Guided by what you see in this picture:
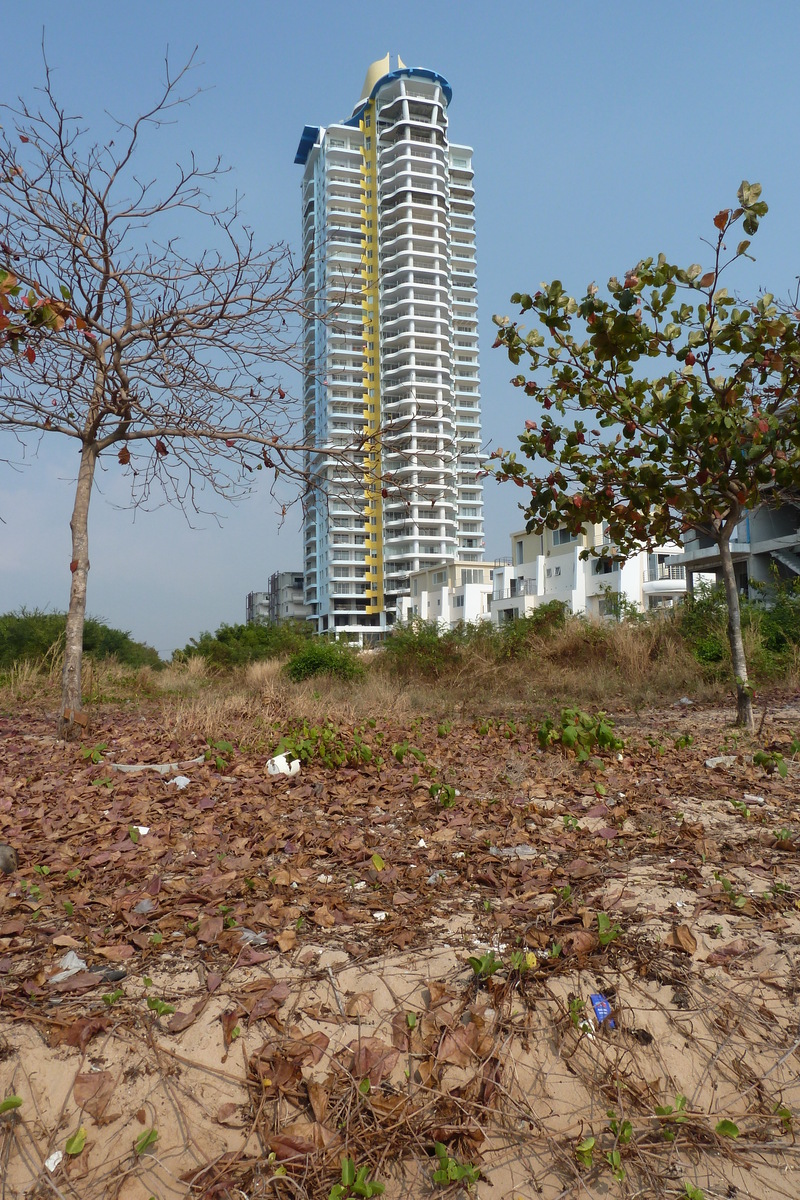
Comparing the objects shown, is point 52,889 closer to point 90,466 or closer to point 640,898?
point 640,898

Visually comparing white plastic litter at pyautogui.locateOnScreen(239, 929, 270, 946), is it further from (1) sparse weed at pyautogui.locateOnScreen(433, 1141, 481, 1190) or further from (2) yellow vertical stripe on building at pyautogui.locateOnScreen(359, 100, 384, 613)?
(2) yellow vertical stripe on building at pyautogui.locateOnScreen(359, 100, 384, 613)

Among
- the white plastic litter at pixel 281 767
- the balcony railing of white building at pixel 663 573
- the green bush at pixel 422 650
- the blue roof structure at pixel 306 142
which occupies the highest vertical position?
the blue roof structure at pixel 306 142

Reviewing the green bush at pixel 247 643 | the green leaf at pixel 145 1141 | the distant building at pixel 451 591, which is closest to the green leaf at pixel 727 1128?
the green leaf at pixel 145 1141

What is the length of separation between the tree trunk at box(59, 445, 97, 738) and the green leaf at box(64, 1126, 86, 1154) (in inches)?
215

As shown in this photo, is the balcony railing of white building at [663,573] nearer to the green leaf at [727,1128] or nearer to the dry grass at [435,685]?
the dry grass at [435,685]

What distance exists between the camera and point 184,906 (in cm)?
306

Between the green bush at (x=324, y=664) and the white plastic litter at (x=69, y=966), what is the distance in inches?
471

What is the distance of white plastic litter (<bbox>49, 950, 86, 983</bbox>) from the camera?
2.51 meters

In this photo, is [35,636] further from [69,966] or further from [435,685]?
[69,966]

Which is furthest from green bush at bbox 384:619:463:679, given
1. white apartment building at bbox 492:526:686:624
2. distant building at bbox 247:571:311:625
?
distant building at bbox 247:571:311:625

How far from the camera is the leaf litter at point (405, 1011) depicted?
6.43 ft

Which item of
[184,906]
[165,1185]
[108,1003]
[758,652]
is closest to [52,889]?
[184,906]

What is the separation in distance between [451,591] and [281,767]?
1929 inches

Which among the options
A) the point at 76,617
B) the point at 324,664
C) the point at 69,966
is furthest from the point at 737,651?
the point at 324,664
